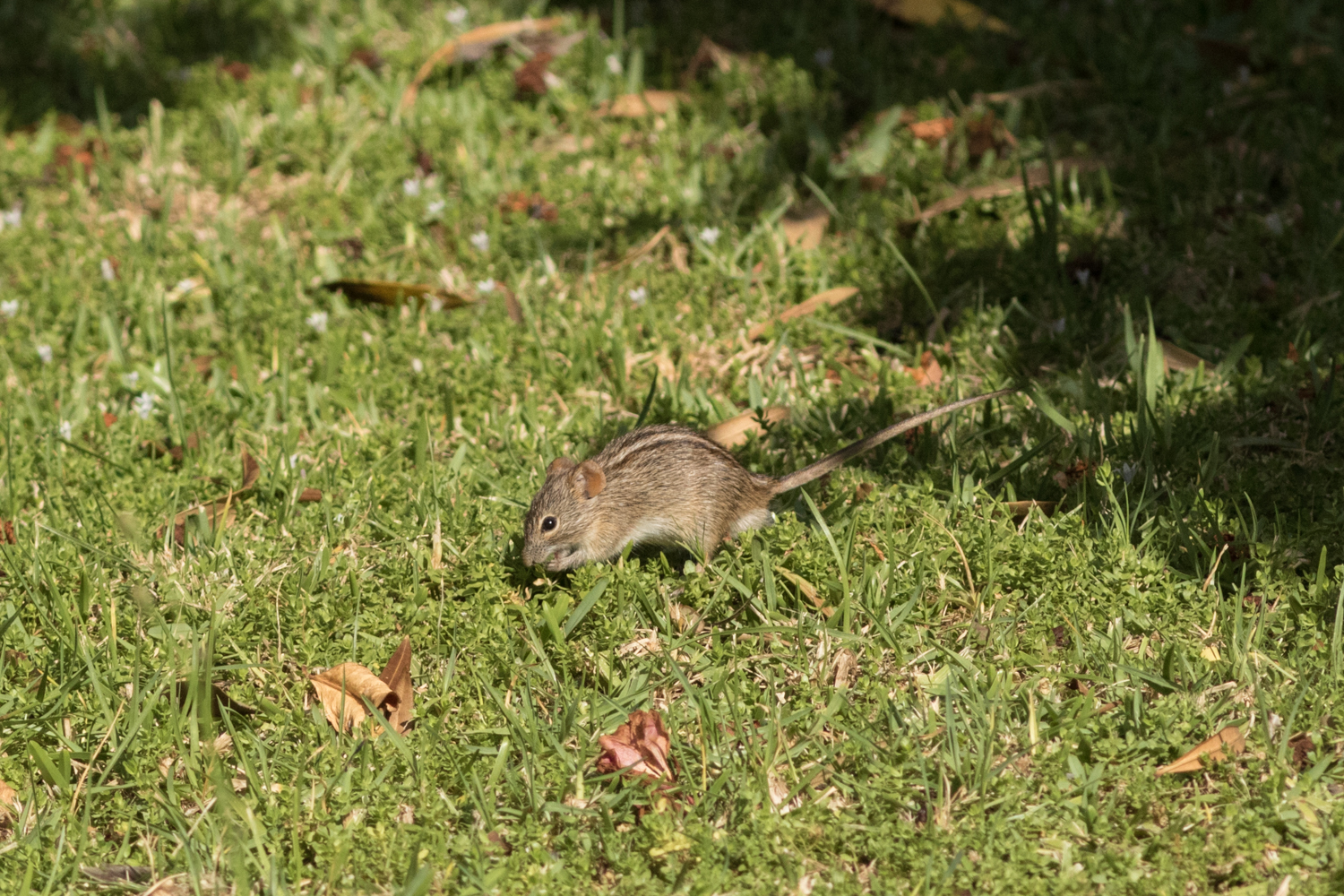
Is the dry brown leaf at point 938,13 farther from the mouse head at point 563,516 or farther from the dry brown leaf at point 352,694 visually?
the dry brown leaf at point 352,694

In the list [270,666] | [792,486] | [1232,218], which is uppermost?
[1232,218]

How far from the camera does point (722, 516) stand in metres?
4.65

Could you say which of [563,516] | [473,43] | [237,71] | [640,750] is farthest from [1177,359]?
[237,71]

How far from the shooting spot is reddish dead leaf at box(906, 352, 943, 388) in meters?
A: 5.55

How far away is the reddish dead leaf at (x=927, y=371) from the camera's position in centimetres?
555

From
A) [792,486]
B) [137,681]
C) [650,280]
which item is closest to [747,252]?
[650,280]

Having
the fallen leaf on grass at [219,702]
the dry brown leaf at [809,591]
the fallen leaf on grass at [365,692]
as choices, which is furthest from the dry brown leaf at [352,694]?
the dry brown leaf at [809,591]

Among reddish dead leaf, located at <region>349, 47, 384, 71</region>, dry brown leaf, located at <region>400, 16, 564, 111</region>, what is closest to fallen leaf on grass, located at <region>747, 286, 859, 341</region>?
dry brown leaf, located at <region>400, 16, 564, 111</region>

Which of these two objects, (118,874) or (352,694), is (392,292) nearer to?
(352,694)

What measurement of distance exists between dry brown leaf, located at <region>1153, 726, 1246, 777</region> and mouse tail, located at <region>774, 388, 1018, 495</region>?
4.38 ft

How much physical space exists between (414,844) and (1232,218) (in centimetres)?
479

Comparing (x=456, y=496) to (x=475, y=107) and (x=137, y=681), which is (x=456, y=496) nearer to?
(x=137, y=681)

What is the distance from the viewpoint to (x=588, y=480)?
4.62 metres

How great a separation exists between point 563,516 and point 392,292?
90.1 inches
